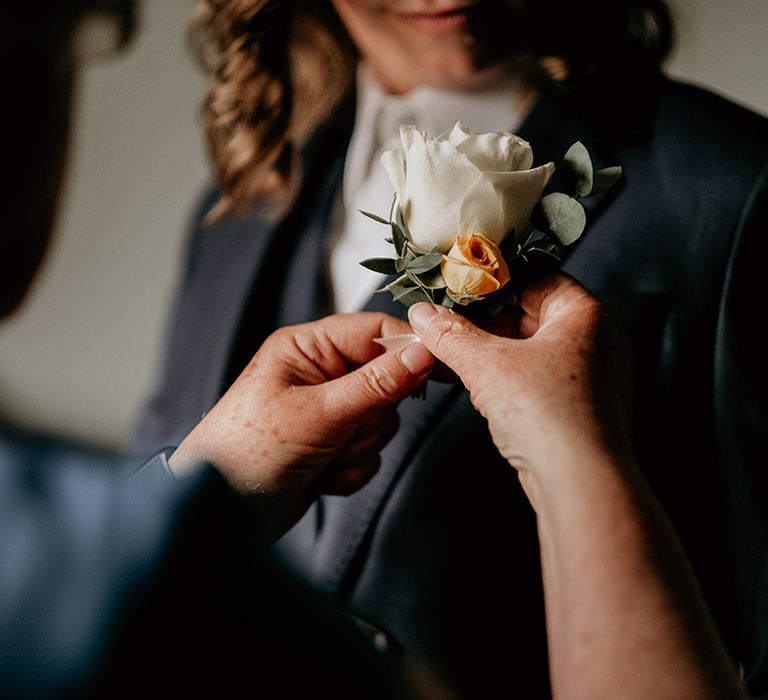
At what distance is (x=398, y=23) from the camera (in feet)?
2.14

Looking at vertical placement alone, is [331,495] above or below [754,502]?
above

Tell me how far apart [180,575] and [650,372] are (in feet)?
1.35

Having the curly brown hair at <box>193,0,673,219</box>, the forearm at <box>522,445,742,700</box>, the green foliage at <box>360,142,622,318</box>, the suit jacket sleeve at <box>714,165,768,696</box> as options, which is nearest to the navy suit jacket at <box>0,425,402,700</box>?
the forearm at <box>522,445,742,700</box>

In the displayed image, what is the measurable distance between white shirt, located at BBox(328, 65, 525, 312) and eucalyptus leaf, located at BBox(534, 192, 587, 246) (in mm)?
220

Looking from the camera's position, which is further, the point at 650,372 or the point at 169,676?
the point at 650,372

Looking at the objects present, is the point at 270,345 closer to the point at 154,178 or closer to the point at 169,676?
the point at 169,676

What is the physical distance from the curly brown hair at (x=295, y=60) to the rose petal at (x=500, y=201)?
9.9 inches

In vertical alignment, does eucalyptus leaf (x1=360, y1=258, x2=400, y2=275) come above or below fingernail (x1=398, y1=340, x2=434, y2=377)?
above

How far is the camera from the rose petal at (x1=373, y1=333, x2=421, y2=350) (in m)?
0.49

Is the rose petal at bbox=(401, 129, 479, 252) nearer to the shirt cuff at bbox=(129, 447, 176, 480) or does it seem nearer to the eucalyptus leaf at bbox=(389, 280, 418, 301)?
the eucalyptus leaf at bbox=(389, 280, 418, 301)

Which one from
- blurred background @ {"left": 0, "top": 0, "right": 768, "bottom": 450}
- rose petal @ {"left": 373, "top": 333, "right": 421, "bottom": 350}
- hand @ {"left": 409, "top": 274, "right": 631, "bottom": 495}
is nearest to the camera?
hand @ {"left": 409, "top": 274, "right": 631, "bottom": 495}

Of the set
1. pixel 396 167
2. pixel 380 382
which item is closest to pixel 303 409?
pixel 380 382

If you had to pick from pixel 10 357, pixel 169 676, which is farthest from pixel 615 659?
pixel 10 357

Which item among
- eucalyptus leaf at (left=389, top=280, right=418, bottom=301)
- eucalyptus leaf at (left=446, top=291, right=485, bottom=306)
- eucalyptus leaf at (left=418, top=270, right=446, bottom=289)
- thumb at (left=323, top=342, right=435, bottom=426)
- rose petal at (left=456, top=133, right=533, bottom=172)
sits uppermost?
rose petal at (left=456, top=133, right=533, bottom=172)
